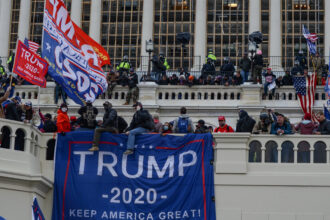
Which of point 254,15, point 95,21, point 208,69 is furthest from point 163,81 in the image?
point 95,21

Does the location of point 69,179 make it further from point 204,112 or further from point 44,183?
point 204,112

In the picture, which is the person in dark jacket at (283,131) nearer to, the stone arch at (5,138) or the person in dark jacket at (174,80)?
the stone arch at (5,138)

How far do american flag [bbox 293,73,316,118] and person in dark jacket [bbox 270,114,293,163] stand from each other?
12.3 meters

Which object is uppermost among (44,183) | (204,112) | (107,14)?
(107,14)

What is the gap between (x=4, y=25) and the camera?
4888 centimetres

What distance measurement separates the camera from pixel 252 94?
115 ft

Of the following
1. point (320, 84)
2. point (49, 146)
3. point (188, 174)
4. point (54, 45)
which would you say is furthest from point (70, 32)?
point (320, 84)

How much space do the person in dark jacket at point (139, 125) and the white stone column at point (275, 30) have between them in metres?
26.1

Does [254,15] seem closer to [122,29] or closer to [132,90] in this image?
[122,29]

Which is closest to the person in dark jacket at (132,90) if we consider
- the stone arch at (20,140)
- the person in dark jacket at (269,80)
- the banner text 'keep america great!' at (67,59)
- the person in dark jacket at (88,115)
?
the person in dark jacket at (269,80)

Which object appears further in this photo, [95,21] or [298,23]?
[95,21]

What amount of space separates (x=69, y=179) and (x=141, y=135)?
1878 mm

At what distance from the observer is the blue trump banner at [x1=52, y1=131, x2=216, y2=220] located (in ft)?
67.5

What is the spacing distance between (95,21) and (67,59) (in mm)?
23769
